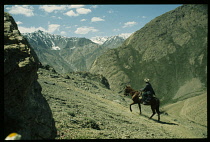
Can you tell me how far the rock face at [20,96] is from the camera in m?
8.35

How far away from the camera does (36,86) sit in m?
12.0

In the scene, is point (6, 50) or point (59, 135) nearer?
point (6, 50)

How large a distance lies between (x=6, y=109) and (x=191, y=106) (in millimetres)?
125056

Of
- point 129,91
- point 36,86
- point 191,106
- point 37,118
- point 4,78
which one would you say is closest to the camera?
point 4,78

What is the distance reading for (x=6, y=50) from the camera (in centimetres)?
841

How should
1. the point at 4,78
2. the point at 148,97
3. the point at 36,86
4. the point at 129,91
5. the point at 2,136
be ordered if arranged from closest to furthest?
the point at 2,136, the point at 4,78, the point at 36,86, the point at 148,97, the point at 129,91

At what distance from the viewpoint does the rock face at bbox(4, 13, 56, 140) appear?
835 cm

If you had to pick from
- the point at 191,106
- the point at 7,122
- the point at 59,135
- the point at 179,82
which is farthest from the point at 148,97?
the point at 179,82

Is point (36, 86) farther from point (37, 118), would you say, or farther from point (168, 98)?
point (168, 98)

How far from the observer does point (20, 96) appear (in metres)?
9.07

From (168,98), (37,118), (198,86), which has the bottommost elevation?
(168,98)

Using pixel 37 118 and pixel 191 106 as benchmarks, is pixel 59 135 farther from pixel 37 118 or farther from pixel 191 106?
pixel 191 106

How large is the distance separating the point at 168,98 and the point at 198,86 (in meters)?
32.9

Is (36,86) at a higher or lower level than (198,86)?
higher
